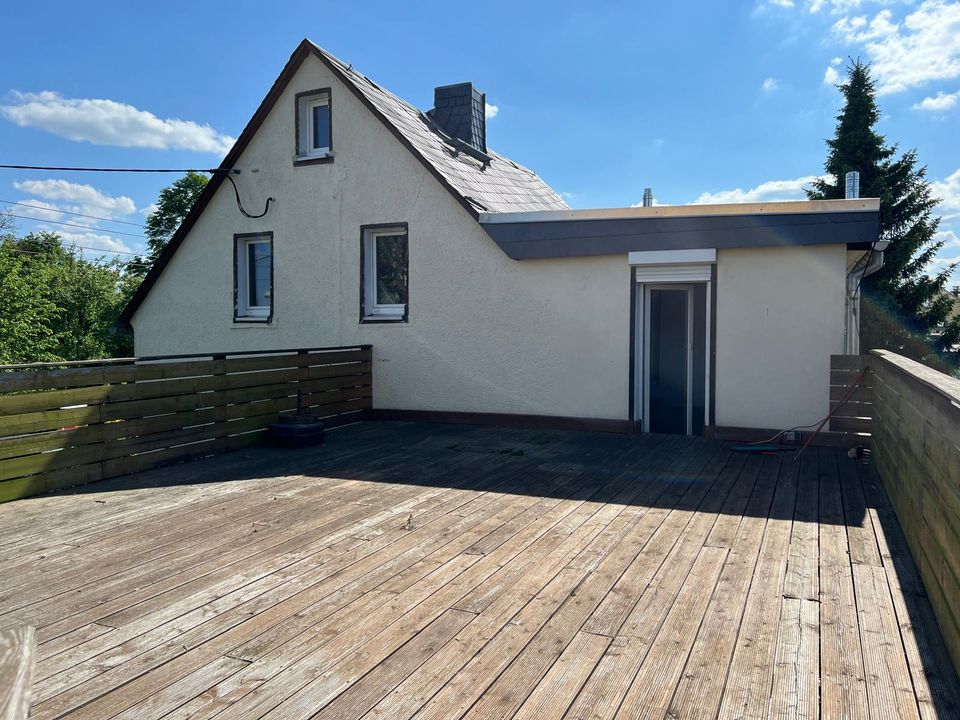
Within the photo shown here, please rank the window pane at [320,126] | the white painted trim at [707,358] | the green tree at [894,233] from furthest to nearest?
the green tree at [894,233]
the window pane at [320,126]
the white painted trim at [707,358]

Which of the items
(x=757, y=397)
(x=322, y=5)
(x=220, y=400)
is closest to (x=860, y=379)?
(x=757, y=397)

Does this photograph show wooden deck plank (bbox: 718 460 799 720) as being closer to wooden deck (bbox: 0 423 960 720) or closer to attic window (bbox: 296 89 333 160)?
wooden deck (bbox: 0 423 960 720)

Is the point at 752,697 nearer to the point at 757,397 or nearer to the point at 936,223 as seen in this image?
the point at 757,397

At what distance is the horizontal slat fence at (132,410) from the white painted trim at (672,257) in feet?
13.9

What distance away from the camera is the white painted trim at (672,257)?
26.9ft

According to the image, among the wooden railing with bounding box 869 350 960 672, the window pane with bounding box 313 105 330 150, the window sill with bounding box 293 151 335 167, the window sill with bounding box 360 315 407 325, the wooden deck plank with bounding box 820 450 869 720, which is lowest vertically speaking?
the wooden deck plank with bounding box 820 450 869 720

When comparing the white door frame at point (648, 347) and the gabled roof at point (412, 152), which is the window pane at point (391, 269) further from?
the white door frame at point (648, 347)

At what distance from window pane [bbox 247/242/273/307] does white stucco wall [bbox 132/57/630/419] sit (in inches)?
12.5

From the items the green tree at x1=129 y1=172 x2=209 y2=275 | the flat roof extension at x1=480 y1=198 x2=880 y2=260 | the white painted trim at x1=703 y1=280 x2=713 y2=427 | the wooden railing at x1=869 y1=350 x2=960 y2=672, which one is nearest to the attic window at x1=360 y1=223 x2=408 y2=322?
the flat roof extension at x1=480 y1=198 x2=880 y2=260

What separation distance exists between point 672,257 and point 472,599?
5.94m

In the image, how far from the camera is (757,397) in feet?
26.8

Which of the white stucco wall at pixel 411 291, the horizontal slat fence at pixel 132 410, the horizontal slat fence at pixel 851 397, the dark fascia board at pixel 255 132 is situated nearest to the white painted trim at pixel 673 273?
the white stucco wall at pixel 411 291

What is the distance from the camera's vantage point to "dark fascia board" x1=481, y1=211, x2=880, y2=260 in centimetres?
755

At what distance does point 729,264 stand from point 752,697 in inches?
255
